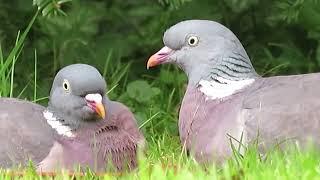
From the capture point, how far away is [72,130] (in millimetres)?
4945

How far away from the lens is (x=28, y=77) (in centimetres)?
662

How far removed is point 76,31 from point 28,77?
40 centimetres

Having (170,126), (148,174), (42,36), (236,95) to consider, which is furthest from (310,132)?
(42,36)

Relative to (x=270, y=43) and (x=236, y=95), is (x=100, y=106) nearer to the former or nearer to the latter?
(x=236, y=95)

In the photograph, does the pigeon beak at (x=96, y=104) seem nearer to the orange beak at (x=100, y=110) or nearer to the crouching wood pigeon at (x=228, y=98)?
the orange beak at (x=100, y=110)

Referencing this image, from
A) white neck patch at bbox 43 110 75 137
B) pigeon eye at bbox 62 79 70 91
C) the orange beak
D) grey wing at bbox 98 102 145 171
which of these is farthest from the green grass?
pigeon eye at bbox 62 79 70 91

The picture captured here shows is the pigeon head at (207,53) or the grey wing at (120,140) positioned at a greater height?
the pigeon head at (207,53)

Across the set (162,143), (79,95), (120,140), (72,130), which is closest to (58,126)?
(72,130)

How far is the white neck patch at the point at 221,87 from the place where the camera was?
514cm

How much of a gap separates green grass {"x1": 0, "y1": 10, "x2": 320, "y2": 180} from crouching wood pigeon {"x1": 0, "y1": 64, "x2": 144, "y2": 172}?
0.53 feet

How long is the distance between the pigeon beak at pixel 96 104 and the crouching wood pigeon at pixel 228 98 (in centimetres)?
48

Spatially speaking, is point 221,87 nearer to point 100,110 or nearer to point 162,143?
point 162,143

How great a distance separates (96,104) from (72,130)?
201mm

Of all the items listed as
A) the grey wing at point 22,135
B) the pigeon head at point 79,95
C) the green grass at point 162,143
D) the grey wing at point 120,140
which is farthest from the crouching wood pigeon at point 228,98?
the grey wing at point 22,135
